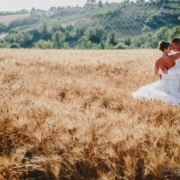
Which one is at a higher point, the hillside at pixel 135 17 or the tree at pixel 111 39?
the hillside at pixel 135 17

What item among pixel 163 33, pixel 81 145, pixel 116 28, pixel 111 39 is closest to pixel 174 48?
pixel 81 145

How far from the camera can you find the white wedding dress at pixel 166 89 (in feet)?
16.8

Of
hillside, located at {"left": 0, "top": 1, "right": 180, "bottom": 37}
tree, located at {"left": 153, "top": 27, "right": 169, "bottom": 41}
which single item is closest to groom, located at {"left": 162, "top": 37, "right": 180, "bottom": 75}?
tree, located at {"left": 153, "top": 27, "right": 169, "bottom": 41}

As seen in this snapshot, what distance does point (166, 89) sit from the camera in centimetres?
539

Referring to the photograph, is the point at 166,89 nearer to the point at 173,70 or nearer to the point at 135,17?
the point at 173,70

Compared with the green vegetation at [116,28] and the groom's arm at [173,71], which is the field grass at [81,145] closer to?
the groom's arm at [173,71]

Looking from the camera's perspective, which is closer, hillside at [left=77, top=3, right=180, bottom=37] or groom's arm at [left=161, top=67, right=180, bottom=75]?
groom's arm at [left=161, top=67, right=180, bottom=75]

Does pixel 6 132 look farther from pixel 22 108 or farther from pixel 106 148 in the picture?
pixel 106 148

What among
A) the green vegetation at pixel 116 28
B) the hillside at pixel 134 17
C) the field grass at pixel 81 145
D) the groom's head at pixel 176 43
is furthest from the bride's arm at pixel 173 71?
the hillside at pixel 134 17

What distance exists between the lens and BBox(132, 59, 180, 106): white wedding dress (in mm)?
5129

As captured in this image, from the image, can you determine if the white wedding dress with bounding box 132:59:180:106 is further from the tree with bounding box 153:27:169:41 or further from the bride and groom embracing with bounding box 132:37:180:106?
the tree with bounding box 153:27:169:41

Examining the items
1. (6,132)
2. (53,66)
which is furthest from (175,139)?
(53,66)

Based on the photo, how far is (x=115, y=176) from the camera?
2.37 m

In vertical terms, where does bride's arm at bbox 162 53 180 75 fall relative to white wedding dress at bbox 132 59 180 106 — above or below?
above
